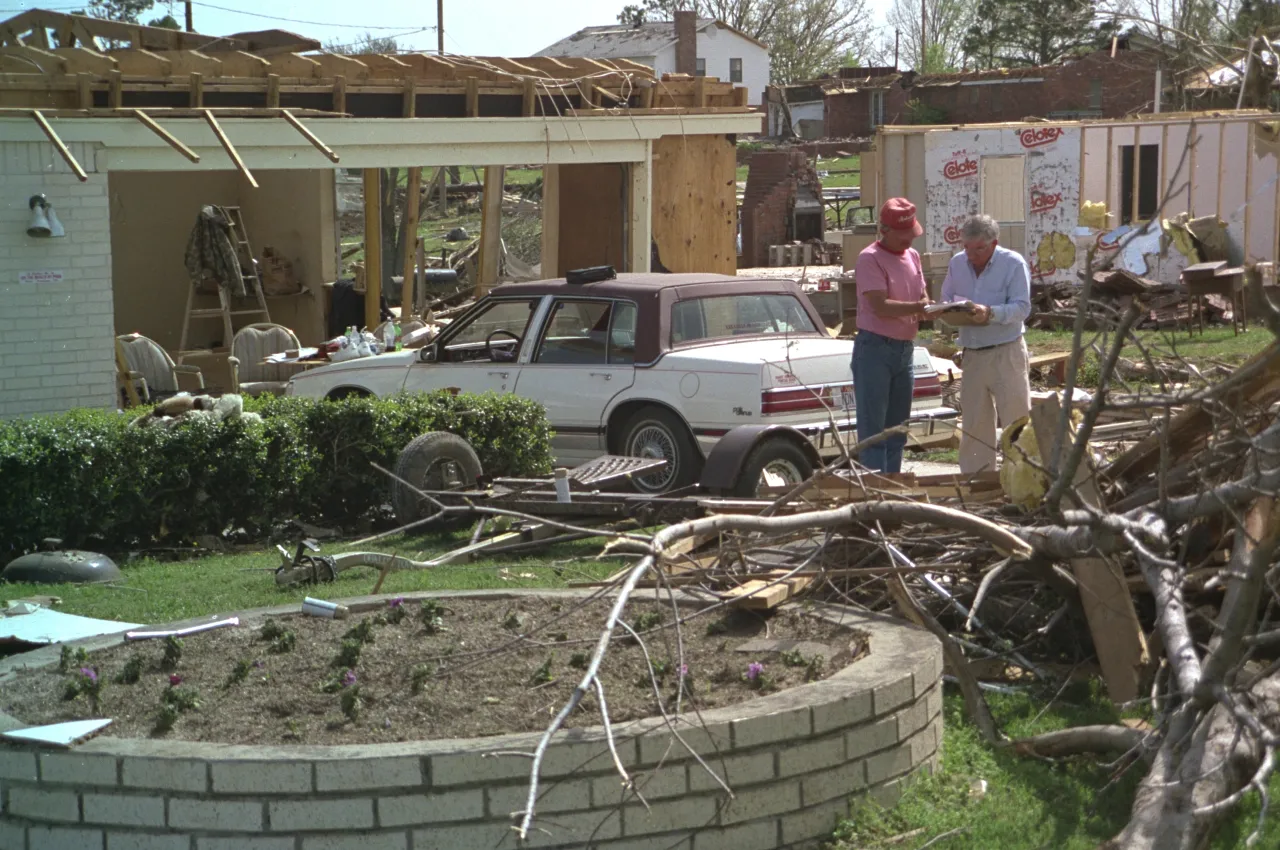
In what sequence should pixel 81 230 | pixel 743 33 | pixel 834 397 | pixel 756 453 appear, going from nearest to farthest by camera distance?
pixel 756 453 < pixel 834 397 < pixel 81 230 < pixel 743 33

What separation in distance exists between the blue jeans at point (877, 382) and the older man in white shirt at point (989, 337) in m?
0.40

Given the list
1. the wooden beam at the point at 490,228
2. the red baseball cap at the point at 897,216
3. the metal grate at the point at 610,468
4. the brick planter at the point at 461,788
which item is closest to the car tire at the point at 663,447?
the metal grate at the point at 610,468

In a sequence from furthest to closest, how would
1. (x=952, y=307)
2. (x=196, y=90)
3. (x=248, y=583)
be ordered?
1. (x=196, y=90)
2. (x=952, y=307)
3. (x=248, y=583)

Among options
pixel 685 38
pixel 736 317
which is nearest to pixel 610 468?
pixel 736 317

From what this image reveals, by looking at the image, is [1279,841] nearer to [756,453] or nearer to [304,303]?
[756,453]

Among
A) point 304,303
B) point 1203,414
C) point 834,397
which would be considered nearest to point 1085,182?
point 304,303

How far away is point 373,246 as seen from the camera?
16.1 meters

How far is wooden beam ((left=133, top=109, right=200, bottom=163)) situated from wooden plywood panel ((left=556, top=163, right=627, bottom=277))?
243 inches

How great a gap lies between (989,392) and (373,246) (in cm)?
882

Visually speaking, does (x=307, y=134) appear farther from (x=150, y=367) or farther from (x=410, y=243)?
(x=410, y=243)

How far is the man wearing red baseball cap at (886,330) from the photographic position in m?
8.84

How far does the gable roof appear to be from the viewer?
67562mm

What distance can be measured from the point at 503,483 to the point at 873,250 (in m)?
2.68

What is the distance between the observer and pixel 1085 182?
25109mm
